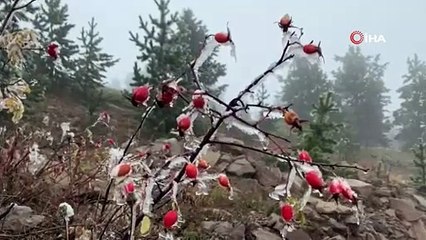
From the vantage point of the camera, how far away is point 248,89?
4.78 ft

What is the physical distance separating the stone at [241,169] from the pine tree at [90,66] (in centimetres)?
1063

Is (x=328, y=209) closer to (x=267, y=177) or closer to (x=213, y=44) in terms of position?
(x=267, y=177)

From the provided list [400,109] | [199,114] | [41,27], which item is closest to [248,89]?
[199,114]

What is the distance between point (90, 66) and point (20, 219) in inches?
685

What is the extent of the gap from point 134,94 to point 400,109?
119ft

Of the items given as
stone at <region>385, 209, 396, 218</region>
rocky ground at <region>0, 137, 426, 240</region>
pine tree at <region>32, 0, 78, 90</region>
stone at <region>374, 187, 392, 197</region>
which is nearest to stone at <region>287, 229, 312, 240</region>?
rocky ground at <region>0, 137, 426, 240</region>

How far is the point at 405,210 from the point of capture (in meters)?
8.57

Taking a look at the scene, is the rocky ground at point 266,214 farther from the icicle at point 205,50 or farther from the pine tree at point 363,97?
the pine tree at point 363,97

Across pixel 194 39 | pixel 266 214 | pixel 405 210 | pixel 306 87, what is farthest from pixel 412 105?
pixel 266 214

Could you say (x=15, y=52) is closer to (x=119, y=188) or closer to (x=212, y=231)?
(x=119, y=188)

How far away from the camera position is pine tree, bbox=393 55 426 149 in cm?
3158

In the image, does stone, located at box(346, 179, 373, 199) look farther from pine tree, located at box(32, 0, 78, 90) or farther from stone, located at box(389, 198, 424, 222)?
pine tree, located at box(32, 0, 78, 90)

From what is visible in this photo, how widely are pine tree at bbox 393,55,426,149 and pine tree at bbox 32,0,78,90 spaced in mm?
22076

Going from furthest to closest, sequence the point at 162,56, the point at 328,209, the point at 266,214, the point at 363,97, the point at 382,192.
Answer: the point at 363,97 → the point at 162,56 → the point at 382,192 → the point at 328,209 → the point at 266,214
